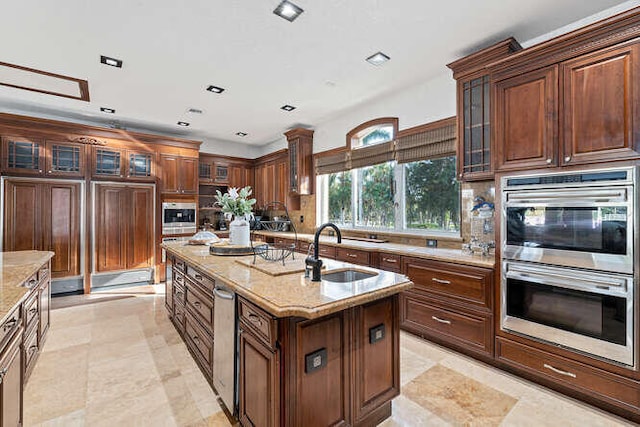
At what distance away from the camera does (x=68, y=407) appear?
2027mm

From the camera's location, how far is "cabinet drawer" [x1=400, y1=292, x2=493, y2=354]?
2.56 metres

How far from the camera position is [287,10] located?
7.62 ft

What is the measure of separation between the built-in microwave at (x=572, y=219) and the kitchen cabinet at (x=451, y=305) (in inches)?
15.8

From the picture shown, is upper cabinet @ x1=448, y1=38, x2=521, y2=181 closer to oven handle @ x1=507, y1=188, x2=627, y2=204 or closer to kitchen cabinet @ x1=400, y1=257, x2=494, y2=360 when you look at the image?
oven handle @ x1=507, y1=188, x2=627, y2=204

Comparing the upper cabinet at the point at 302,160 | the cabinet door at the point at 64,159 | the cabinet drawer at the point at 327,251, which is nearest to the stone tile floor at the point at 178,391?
the cabinet drawer at the point at 327,251

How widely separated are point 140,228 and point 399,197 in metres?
4.43

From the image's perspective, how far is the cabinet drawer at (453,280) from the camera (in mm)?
2547

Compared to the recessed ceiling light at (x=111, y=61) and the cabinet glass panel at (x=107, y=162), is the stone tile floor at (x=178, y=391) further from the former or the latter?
the recessed ceiling light at (x=111, y=61)

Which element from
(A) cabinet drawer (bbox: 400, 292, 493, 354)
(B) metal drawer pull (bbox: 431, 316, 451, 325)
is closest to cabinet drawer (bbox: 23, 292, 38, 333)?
(A) cabinet drawer (bbox: 400, 292, 493, 354)

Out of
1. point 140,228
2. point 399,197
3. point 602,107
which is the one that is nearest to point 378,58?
point 399,197

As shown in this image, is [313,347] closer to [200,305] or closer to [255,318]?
[255,318]

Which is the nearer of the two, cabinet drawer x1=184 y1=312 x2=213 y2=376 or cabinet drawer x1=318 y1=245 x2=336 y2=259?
cabinet drawer x1=184 y1=312 x2=213 y2=376

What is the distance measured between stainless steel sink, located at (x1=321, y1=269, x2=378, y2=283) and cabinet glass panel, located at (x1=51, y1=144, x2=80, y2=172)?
4.84 metres

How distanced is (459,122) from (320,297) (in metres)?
2.43
